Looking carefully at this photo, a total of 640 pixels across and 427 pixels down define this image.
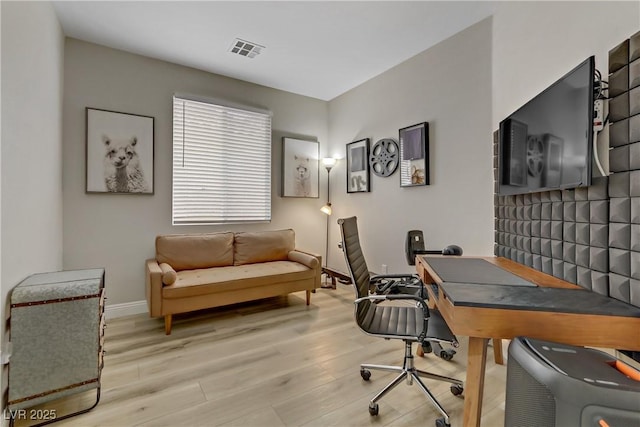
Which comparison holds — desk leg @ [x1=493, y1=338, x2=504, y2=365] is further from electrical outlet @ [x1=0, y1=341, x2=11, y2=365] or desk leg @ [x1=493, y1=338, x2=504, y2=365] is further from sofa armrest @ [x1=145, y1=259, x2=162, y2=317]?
electrical outlet @ [x1=0, y1=341, x2=11, y2=365]

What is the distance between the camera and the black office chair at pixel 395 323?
1.51 metres

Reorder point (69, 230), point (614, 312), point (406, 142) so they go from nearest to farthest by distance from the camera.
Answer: point (614, 312) → point (69, 230) → point (406, 142)

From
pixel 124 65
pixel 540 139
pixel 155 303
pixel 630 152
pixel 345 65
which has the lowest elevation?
pixel 155 303

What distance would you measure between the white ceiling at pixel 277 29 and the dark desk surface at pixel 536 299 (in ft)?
7.56

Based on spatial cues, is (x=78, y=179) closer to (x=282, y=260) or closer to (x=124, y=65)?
(x=124, y=65)

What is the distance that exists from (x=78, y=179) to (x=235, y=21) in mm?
2187

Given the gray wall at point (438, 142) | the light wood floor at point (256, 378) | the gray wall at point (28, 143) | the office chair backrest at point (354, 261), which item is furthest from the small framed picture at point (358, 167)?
the gray wall at point (28, 143)

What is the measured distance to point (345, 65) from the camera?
3.33m

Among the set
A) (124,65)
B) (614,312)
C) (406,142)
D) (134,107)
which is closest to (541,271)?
(614,312)

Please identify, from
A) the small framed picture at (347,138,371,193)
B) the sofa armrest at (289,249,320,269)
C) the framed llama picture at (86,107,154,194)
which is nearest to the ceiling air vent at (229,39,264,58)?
the framed llama picture at (86,107,154,194)

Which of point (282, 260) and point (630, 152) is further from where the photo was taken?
point (282, 260)

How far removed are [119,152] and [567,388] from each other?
12.3ft

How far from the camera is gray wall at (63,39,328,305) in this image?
276 centimetres

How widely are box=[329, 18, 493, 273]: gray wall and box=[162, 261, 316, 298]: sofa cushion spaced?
1.11 meters
